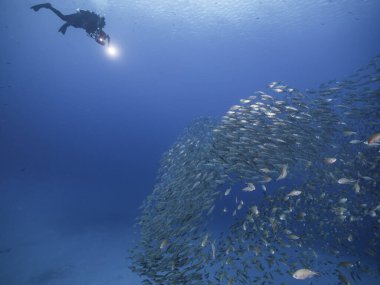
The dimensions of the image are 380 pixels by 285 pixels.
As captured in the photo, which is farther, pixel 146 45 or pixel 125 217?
pixel 146 45

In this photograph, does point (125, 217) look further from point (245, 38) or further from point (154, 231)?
point (245, 38)

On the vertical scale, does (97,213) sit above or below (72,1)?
below

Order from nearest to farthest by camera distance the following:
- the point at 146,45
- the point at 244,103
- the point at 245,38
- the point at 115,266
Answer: the point at 244,103
the point at 115,266
the point at 245,38
the point at 146,45

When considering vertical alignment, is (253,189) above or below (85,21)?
below

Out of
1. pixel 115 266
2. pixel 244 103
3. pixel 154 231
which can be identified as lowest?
pixel 115 266

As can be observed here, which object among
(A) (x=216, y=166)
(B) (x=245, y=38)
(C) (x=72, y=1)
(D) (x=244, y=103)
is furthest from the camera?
(B) (x=245, y=38)

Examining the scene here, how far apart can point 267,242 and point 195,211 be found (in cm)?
271

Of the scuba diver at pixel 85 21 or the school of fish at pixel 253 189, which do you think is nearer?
the school of fish at pixel 253 189

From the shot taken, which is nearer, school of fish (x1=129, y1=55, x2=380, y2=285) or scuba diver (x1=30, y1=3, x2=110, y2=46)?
school of fish (x1=129, y1=55, x2=380, y2=285)

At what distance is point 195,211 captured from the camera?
8922mm

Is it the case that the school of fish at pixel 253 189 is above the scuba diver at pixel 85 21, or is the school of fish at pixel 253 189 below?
below

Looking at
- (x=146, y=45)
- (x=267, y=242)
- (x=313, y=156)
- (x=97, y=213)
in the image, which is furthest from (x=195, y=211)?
(x=146, y=45)

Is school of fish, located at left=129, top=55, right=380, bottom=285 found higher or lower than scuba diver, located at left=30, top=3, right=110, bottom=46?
lower

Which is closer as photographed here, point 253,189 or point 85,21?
point 253,189
